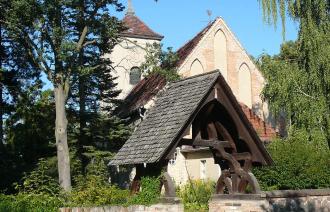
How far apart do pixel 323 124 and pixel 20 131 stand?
18464mm

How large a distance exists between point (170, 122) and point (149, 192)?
1.53m

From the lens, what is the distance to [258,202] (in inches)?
413

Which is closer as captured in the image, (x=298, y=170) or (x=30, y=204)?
(x=30, y=204)

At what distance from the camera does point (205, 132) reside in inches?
455

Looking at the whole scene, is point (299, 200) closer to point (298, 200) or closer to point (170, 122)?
point (298, 200)

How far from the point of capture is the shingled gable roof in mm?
9852

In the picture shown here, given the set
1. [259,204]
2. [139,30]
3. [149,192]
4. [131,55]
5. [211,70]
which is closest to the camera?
[149,192]

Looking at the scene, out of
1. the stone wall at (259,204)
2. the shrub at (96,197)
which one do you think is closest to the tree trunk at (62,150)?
the shrub at (96,197)

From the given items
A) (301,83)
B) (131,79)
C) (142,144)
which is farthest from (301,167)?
(131,79)

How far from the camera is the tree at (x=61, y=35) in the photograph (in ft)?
67.7

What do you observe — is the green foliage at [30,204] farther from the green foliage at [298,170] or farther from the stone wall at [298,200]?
the green foliage at [298,170]

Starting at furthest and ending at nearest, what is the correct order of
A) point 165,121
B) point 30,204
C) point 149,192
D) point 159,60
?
point 159,60 → point 30,204 → point 165,121 → point 149,192

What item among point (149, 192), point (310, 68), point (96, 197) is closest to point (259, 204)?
point (149, 192)

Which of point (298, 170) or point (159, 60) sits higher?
point (159, 60)
